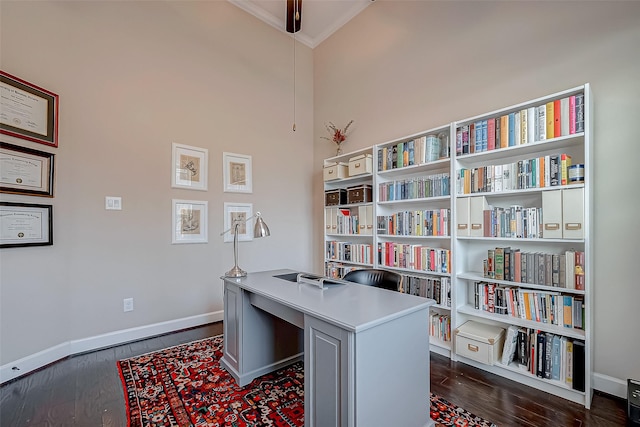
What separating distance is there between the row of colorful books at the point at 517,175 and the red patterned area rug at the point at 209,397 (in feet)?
5.14

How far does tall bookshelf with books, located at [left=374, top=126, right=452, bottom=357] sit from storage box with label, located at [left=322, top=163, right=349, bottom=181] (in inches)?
19.1

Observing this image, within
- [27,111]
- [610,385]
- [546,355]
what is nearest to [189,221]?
[27,111]

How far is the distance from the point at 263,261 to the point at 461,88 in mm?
2946

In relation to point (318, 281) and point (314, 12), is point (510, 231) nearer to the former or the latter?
point (318, 281)

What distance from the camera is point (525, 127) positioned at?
2010 mm

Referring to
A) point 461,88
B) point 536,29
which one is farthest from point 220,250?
point 536,29

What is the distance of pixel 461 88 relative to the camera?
259 centimetres

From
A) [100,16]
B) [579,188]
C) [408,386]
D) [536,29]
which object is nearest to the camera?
[408,386]

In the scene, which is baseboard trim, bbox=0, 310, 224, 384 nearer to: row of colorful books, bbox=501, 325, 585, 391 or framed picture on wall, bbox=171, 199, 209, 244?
framed picture on wall, bbox=171, 199, 209, 244

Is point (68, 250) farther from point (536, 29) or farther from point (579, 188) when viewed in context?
point (536, 29)

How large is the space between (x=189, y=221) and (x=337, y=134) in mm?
2100

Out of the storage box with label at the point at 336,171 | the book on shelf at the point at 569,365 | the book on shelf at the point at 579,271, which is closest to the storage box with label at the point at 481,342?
the book on shelf at the point at 569,365

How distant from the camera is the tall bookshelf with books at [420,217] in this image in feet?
8.06

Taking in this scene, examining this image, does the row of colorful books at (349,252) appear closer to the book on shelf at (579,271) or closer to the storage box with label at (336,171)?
the storage box with label at (336,171)
